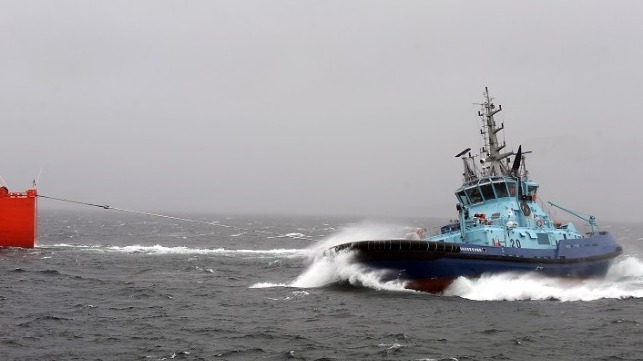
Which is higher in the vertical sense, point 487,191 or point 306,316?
point 487,191

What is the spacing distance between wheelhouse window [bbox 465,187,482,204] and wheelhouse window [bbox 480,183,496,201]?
1.01 ft

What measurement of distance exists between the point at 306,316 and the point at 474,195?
13953mm

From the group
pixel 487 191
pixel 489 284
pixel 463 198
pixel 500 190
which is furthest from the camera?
pixel 463 198

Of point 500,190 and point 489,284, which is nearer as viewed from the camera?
point 489,284

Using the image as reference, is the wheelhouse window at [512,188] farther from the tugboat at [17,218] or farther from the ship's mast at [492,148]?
the tugboat at [17,218]

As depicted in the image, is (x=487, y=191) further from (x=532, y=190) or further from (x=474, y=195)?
(x=532, y=190)

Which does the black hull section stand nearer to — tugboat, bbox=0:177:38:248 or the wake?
the wake

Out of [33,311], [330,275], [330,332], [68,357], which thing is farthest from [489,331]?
[33,311]

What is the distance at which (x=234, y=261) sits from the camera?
41.4 metres

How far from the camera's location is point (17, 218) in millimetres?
44312

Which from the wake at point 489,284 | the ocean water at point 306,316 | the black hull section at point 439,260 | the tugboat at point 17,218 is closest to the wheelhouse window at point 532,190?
the black hull section at point 439,260

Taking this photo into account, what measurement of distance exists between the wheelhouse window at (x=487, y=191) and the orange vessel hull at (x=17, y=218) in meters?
35.8

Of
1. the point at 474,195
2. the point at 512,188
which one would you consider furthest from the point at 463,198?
the point at 512,188

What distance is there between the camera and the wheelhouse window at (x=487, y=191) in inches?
1163
